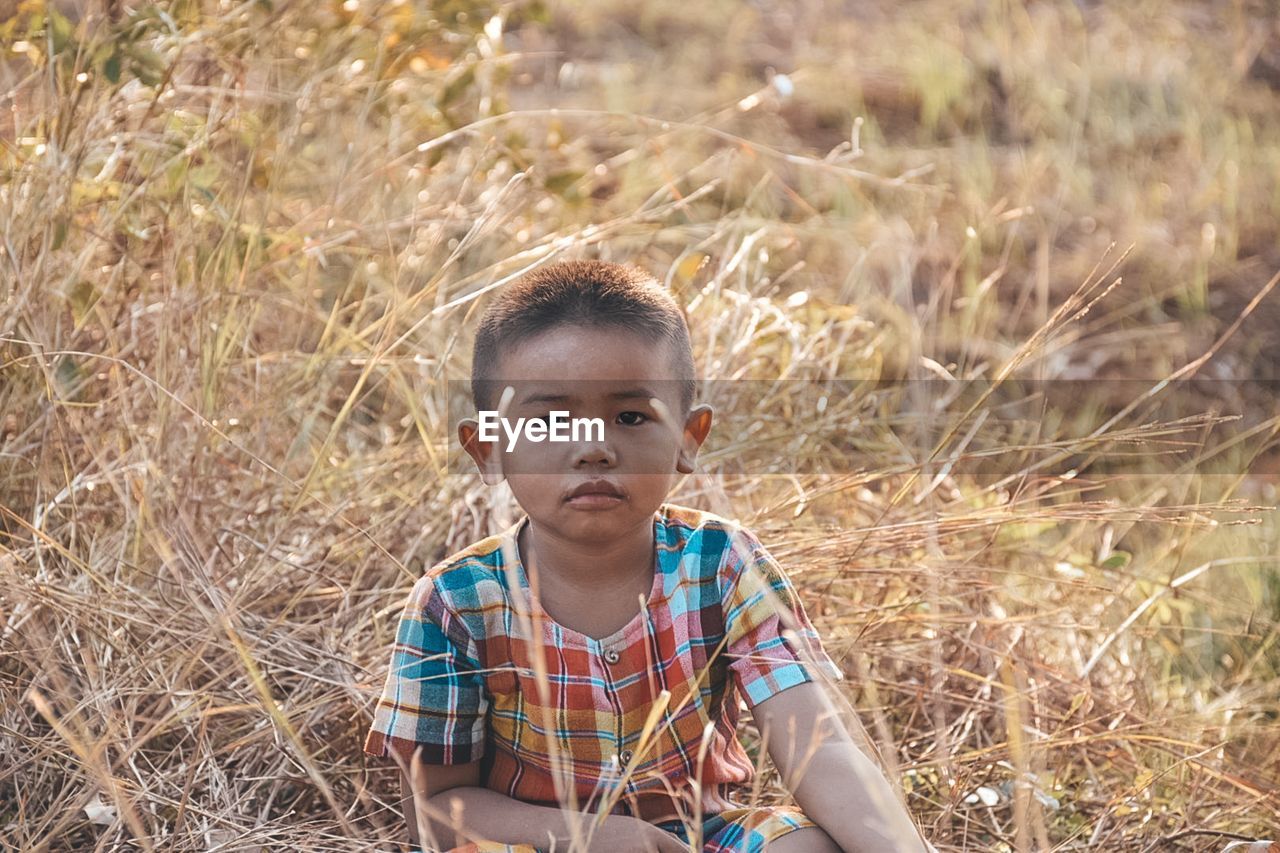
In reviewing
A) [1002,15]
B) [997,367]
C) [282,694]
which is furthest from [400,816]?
[1002,15]

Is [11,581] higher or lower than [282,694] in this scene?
higher

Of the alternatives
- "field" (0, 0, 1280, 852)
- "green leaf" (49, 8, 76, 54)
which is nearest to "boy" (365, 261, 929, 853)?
"field" (0, 0, 1280, 852)

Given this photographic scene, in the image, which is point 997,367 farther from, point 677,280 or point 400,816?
point 400,816

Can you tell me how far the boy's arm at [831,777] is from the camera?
4.62 feet

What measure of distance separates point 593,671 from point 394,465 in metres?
0.94

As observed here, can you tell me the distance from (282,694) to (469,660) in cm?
51

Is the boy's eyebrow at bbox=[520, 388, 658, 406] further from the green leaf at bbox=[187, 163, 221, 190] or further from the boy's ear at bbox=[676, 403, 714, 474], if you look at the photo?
the green leaf at bbox=[187, 163, 221, 190]

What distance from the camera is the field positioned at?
73.0 inches

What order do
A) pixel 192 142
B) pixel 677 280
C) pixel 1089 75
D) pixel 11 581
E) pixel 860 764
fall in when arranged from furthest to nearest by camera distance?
pixel 1089 75 → pixel 677 280 → pixel 192 142 → pixel 11 581 → pixel 860 764

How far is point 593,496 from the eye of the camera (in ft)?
4.82

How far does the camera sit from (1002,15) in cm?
532

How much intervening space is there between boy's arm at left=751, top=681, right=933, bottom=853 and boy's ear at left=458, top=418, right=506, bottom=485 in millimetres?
396

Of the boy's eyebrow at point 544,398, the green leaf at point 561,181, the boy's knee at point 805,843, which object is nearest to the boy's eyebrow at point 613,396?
the boy's eyebrow at point 544,398

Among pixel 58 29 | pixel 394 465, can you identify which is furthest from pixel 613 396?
pixel 58 29
